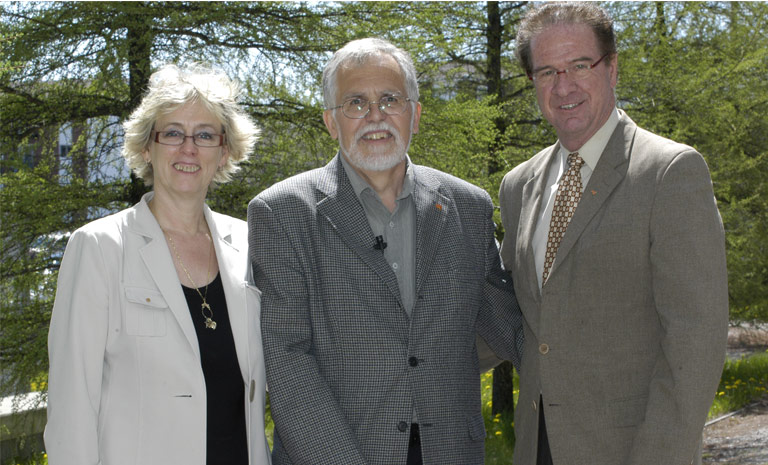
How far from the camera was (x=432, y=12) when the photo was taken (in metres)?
7.26

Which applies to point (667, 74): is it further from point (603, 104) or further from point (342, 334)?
point (342, 334)

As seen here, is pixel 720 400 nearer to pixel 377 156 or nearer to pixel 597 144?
pixel 597 144

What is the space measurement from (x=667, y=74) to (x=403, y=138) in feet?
24.5

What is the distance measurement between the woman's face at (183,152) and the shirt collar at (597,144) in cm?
151

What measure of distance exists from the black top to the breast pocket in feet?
0.45

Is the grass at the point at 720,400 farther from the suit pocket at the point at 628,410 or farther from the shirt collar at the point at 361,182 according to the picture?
the suit pocket at the point at 628,410

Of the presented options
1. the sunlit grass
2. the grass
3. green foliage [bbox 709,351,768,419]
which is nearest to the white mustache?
the grass

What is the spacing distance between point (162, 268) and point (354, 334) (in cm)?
78

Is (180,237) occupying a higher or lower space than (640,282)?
higher

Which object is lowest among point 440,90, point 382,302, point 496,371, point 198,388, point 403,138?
point 496,371

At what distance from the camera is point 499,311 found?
3.32m

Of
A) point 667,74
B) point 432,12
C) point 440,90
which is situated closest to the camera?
point 432,12

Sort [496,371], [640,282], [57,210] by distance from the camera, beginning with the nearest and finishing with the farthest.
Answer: [640,282]
[57,210]
[496,371]

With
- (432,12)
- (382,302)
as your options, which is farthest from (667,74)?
(382,302)
